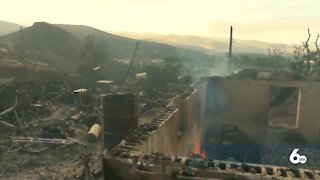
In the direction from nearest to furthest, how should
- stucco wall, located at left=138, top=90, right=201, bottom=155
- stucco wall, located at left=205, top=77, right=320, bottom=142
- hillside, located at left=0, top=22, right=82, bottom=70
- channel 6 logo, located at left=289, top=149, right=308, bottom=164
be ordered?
stucco wall, located at left=138, top=90, right=201, bottom=155 → channel 6 logo, located at left=289, top=149, right=308, bottom=164 → stucco wall, located at left=205, top=77, right=320, bottom=142 → hillside, located at left=0, top=22, right=82, bottom=70

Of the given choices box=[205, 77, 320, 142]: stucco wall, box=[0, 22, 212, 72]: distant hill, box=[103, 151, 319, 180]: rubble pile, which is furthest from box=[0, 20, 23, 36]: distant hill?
box=[103, 151, 319, 180]: rubble pile

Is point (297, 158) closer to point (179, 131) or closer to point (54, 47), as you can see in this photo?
point (179, 131)

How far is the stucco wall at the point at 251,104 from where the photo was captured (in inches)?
699

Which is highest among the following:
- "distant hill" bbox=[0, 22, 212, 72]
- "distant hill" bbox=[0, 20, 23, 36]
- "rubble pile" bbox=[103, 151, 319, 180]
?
"distant hill" bbox=[0, 20, 23, 36]

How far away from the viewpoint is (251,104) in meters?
18.7

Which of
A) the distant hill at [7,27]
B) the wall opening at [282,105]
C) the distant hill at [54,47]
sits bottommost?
the wall opening at [282,105]

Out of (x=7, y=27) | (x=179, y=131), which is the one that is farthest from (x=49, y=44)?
(x=7, y=27)

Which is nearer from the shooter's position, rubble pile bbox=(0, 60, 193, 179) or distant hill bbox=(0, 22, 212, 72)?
rubble pile bbox=(0, 60, 193, 179)

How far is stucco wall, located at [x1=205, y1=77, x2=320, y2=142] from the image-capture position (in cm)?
1777

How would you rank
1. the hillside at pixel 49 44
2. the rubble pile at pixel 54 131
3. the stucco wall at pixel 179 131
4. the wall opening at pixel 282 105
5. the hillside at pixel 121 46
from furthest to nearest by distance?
the hillside at pixel 121 46
the hillside at pixel 49 44
the wall opening at pixel 282 105
the rubble pile at pixel 54 131
the stucco wall at pixel 179 131

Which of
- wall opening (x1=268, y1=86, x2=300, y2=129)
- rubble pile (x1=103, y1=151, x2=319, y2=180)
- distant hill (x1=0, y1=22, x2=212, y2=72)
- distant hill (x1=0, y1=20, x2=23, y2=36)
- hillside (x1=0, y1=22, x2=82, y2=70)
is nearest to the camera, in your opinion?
rubble pile (x1=103, y1=151, x2=319, y2=180)

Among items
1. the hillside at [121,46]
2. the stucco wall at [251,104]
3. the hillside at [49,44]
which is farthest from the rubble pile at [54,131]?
the hillside at [121,46]

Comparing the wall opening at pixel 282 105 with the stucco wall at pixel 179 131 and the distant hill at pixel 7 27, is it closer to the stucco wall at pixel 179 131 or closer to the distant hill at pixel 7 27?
the stucco wall at pixel 179 131

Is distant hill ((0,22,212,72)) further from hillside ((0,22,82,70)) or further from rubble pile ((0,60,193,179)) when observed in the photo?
rubble pile ((0,60,193,179))
